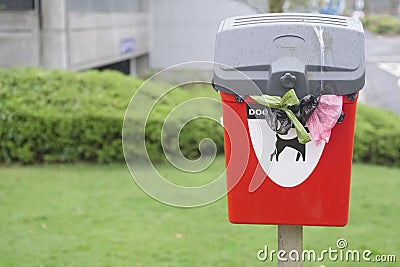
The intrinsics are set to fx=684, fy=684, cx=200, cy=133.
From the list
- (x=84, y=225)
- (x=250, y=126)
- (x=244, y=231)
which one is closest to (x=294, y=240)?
(x=250, y=126)

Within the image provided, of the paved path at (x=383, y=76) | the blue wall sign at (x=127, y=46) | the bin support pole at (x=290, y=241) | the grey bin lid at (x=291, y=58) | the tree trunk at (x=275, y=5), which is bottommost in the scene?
the paved path at (x=383, y=76)

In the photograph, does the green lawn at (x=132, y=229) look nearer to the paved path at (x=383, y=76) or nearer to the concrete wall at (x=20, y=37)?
the concrete wall at (x=20, y=37)

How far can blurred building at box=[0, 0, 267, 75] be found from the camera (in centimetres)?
1124

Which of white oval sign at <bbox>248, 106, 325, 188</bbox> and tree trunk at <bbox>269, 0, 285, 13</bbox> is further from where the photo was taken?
tree trunk at <bbox>269, 0, 285, 13</bbox>

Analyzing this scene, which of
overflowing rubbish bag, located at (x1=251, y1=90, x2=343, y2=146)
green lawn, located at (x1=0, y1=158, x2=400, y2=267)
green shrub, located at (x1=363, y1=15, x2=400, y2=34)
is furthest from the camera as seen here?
green shrub, located at (x1=363, y1=15, x2=400, y2=34)

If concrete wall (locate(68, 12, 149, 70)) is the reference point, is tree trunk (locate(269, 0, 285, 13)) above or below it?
above

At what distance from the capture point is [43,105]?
7961mm

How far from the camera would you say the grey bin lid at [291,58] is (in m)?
2.46

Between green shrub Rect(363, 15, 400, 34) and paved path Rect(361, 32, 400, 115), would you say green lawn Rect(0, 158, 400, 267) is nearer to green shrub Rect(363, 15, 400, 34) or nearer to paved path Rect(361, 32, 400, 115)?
paved path Rect(361, 32, 400, 115)

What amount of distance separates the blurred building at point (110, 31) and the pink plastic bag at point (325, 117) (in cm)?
931

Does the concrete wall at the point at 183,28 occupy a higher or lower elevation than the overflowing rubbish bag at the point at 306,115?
lower

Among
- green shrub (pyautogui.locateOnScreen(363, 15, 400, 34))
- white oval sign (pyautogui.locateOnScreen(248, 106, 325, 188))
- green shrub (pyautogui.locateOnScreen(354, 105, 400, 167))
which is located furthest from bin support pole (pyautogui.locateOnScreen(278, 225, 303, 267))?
green shrub (pyautogui.locateOnScreen(363, 15, 400, 34))

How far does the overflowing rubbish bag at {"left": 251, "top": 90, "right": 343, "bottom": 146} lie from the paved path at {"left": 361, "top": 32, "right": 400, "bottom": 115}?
14140 millimetres

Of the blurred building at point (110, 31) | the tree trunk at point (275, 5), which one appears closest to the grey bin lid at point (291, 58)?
the tree trunk at point (275, 5)
